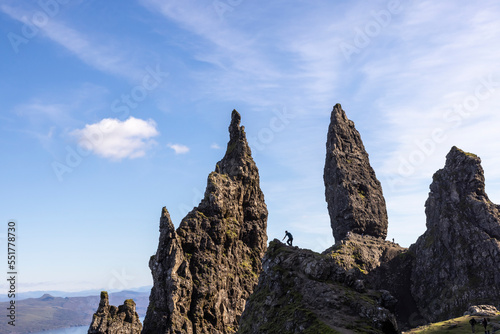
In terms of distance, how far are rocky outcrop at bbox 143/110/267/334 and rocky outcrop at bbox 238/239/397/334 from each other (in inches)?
2067

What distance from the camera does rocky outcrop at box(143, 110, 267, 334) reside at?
104062 mm

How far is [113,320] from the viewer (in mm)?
93938

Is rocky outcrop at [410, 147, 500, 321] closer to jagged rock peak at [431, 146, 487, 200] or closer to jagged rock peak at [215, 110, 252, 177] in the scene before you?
jagged rock peak at [431, 146, 487, 200]

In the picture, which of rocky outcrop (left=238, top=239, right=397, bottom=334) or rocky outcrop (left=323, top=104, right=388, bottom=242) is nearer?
rocky outcrop (left=238, top=239, right=397, bottom=334)

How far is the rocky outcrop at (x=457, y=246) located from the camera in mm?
131500

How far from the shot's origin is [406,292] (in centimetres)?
15038

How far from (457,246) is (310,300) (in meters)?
113

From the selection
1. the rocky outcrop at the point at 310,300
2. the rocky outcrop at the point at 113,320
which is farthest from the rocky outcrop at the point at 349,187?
the rocky outcrop at the point at 310,300

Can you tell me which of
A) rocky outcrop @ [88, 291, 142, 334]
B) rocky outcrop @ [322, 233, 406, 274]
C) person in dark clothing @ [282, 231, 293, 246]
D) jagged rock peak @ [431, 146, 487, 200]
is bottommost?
rocky outcrop @ [88, 291, 142, 334]

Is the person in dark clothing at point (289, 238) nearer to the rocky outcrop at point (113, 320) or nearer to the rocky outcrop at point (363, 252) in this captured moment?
the rocky outcrop at point (113, 320)

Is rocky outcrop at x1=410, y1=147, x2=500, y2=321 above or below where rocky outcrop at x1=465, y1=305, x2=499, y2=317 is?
above

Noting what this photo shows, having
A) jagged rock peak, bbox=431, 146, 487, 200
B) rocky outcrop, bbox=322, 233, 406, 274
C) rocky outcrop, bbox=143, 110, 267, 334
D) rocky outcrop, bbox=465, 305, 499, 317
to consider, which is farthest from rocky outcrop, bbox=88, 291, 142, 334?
jagged rock peak, bbox=431, 146, 487, 200

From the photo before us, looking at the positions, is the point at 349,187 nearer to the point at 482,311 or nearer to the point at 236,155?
the point at 236,155

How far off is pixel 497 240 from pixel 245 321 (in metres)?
114
